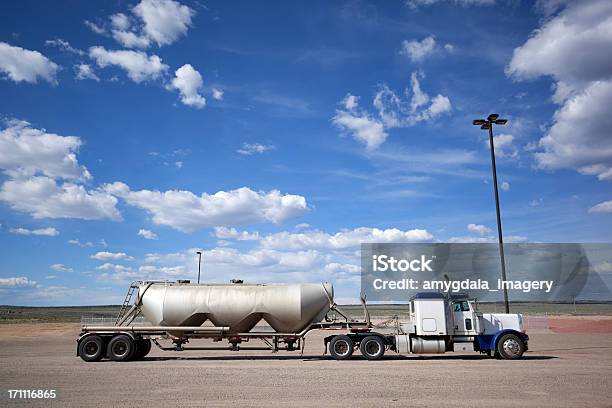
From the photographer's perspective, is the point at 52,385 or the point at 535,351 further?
the point at 535,351

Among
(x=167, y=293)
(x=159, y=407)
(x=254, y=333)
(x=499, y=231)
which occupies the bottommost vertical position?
(x=159, y=407)

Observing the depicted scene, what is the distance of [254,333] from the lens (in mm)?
20312

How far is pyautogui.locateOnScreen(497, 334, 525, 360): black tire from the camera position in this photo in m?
19.1

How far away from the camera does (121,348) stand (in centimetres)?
1980

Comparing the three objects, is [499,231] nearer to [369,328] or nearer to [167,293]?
[369,328]

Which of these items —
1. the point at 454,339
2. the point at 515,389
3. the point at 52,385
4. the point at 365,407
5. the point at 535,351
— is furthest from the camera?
the point at 535,351

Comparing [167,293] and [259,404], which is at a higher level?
[167,293]

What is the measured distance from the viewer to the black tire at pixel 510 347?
19.1 metres

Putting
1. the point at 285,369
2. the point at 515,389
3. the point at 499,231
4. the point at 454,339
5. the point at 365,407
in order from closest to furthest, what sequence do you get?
the point at 365,407 → the point at 515,389 → the point at 285,369 → the point at 454,339 → the point at 499,231

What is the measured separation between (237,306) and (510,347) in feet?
37.7

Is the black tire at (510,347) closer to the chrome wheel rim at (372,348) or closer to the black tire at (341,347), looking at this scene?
the chrome wheel rim at (372,348)

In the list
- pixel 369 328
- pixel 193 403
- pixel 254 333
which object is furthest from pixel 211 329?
pixel 193 403

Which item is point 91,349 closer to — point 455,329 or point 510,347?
point 455,329

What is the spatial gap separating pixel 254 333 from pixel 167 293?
4.21 meters
